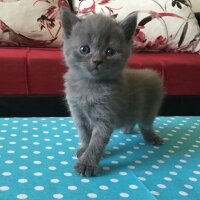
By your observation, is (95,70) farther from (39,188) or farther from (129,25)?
(39,188)

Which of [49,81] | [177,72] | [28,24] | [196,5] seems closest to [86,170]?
[49,81]

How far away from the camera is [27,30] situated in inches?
77.5

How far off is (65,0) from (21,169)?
163 cm

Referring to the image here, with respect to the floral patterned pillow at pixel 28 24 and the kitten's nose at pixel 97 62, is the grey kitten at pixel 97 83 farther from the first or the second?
the floral patterned pillow at pixel 28 24

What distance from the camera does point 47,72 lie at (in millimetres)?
1693

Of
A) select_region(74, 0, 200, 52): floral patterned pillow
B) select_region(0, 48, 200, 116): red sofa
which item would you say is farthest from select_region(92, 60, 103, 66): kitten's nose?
select_region(74, 0, 200, 52): floral patterned pillow

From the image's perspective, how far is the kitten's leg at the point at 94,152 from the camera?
76 cm

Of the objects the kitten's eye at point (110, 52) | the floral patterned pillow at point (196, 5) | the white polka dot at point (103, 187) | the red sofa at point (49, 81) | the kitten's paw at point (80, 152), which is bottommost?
the red sofa at point (49, 81)

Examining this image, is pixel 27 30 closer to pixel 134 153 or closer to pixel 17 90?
pixel 17 90

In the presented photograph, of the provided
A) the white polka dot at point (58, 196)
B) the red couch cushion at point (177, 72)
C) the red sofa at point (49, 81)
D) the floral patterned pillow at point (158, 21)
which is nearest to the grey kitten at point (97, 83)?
the white polka dot at point (58, 196)

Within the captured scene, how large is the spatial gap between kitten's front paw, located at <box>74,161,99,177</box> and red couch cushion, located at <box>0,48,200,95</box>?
0.91 meters

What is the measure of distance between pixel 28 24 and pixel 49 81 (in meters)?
0.47

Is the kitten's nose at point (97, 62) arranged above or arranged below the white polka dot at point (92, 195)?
above

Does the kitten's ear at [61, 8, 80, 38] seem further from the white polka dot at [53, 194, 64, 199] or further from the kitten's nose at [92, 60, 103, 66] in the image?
the white polka dot at [53, 194, 64, 199]
